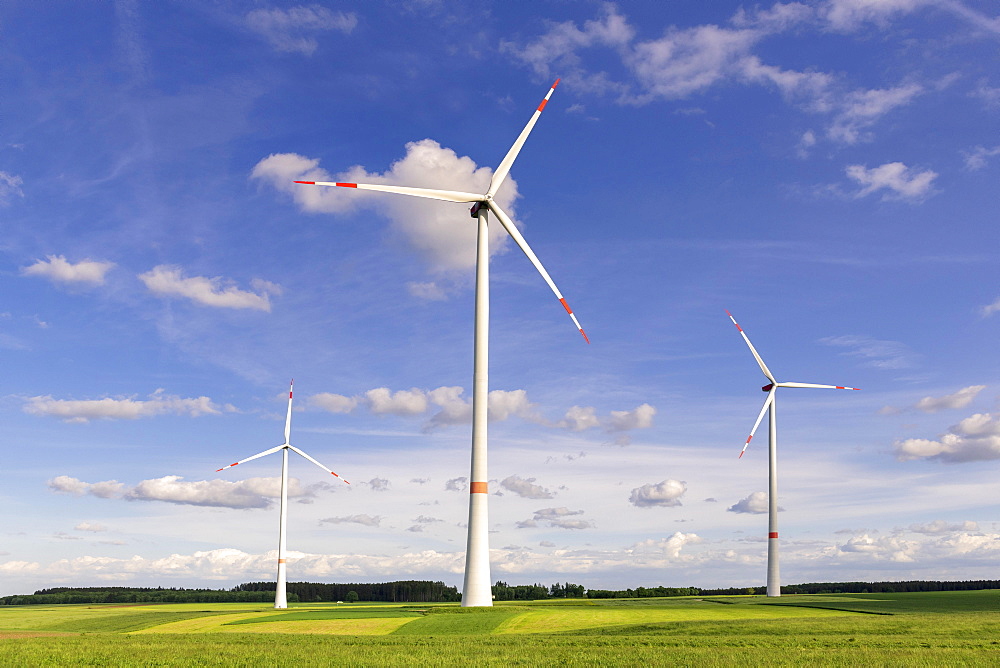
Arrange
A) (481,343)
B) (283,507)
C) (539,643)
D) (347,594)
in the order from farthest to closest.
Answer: (347,594)
(283,507)
(481,343)
(539,643)

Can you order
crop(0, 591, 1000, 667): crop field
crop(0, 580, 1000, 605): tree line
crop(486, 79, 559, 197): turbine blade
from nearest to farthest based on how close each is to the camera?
crop(0, 591, 1000, 667): crop field
crop(486, 79, 559, 197): turbine blade
crop(0, 580, 1000, 605): tree line

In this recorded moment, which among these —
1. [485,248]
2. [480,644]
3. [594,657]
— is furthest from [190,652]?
[485,248]

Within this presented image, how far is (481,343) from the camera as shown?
64.4 metres

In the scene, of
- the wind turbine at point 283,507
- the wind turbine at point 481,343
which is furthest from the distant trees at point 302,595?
the wind turbine at point 481,343

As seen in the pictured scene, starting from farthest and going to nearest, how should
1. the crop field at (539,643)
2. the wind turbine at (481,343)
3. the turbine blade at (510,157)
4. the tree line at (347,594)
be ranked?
the tree line at (347,594)
the turbine blade at (510,157)
the wind turbine at (481,343)
the crop field at (539,643)

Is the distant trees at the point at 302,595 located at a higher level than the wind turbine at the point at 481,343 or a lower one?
lower

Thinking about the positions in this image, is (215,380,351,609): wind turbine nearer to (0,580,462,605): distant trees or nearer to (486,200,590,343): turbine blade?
(486,200,590,343): turbine blade

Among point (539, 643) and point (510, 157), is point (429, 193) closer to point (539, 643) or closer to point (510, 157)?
point (510, 157)

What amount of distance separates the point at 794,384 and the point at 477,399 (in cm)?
6857

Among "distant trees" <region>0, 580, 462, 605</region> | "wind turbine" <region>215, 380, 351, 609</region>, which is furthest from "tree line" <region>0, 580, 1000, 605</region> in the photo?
"wind turbine" <region>215, 380, 351, 609</region>

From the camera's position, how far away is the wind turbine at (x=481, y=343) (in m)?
59.1

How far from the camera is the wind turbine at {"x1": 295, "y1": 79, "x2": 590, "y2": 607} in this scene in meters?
59.1

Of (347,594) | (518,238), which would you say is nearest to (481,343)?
(518,238)

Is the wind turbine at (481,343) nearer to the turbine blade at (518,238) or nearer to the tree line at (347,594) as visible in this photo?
the turbine blade at (518,238)
